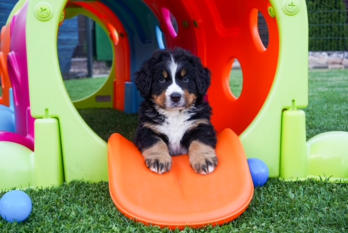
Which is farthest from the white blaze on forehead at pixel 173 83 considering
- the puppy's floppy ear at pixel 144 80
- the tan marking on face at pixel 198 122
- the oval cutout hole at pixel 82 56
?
the oval cutout hole at pixel 82 56

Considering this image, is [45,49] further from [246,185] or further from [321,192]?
[321,192]

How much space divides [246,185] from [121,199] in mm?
709

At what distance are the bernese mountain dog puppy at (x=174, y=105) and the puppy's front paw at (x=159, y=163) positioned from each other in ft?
0.55

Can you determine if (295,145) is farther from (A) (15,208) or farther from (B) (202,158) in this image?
(A) (15,208)

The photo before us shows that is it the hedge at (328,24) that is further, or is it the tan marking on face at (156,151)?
the hedge at (328,24)

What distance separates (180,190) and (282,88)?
104 centimetres

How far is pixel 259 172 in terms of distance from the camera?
2758 mm

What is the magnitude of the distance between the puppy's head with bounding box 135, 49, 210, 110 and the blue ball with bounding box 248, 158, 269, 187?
24.7 inches

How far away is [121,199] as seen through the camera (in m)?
2.38

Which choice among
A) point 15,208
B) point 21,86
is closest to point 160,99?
point 15,208

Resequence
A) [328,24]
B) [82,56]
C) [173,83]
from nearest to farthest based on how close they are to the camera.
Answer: [173,83], [328,24], [82,56]

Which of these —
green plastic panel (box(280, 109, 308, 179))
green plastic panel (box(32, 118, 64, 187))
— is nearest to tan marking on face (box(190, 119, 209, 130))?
green plastic panel (box(280, 109, 308, 179))

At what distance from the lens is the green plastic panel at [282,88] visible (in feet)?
9.53

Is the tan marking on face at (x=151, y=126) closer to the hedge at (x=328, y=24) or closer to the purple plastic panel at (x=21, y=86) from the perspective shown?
the purple plastic panel at (x=21, y=86)
